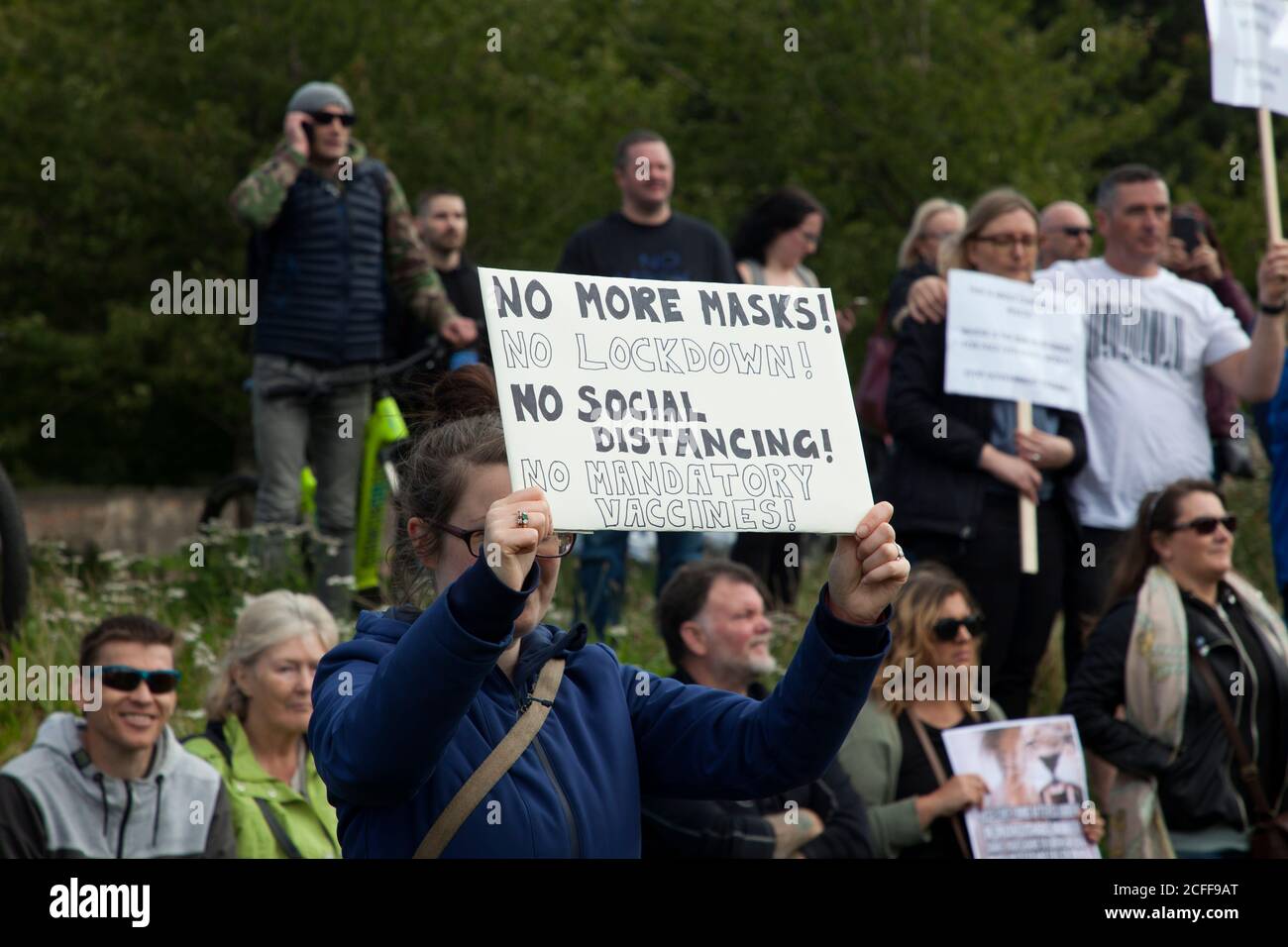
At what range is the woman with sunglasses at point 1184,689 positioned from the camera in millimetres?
6375

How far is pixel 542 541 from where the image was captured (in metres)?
2.91

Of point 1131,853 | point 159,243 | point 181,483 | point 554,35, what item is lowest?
point 1131,853

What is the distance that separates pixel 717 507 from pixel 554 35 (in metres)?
14.1

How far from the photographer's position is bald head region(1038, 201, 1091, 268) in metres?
8.80

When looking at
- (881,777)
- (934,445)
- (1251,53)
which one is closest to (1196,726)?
(881,777)

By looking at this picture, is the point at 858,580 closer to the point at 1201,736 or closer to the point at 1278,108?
the point at 1201,736

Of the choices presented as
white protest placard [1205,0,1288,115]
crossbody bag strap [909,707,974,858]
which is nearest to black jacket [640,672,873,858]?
crossbody bag strap [909,707,974,858]

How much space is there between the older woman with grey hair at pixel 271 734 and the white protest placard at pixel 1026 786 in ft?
6.87

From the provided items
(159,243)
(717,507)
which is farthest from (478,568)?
(159,243)

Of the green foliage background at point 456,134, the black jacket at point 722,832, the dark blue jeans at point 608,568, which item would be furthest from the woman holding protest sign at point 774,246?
the green foliage background at point 456,134

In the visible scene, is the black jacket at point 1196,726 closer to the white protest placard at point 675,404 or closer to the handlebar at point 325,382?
the handlebar at point 325,382

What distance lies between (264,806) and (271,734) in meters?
0.25

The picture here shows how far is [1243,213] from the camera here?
55.7ft

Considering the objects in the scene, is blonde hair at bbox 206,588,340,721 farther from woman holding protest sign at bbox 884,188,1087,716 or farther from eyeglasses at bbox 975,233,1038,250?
eyeglasses at bbox 975,233,1038,250
